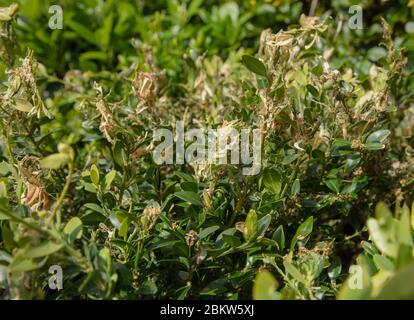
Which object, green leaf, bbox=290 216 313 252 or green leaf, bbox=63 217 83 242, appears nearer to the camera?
green leaf, bbox=63 217 83 242

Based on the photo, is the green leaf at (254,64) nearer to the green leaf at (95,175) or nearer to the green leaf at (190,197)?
the green leaf at (190,197)

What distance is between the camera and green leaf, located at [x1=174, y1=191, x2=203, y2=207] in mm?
1409

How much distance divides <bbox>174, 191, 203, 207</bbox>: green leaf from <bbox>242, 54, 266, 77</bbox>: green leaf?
13.3 inches

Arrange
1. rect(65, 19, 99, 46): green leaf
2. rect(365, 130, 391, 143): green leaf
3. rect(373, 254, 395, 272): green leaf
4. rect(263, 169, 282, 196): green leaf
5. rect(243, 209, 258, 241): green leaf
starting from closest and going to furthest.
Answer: rect(373, 254, 395, 272): green leaf
rect(243, 209, 258, 241): green leaf
rect(263, 169, 282, 196): green leaf
rect(365, 130, 391, 143): green leaf
rect(65, 19, 99, 46): green leaf

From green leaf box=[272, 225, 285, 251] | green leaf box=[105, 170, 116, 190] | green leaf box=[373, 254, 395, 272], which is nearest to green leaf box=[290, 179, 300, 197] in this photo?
green leaf box=[272, 225, 285, 251]

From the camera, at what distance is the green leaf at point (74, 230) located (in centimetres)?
115


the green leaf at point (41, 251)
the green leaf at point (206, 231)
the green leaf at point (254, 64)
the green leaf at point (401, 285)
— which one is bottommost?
the green leaf at point (401, 285)

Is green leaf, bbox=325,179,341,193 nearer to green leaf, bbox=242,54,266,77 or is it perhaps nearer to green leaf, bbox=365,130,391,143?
green leaf, bbox=365,130,391,143

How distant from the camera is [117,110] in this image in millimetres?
1760

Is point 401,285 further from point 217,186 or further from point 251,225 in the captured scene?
point 217,186

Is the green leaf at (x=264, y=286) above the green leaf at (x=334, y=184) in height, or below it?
below

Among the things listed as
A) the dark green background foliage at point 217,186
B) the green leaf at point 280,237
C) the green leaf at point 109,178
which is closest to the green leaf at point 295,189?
the dark green background foliage at point 217,186

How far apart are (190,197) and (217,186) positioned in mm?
110

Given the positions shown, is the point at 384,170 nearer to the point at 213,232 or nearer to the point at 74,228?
the point at 213,232
